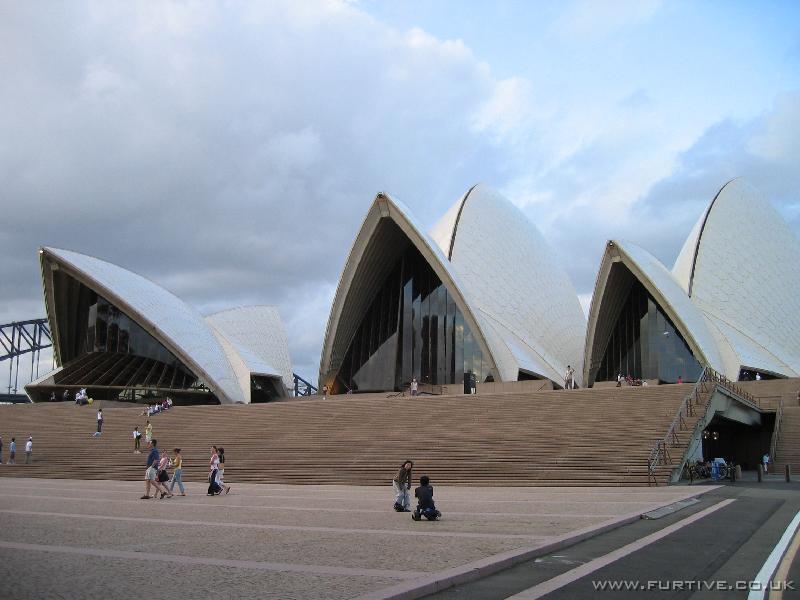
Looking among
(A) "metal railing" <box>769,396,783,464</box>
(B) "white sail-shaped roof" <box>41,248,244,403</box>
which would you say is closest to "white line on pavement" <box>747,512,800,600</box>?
(A) "metal railing" <box>769,396,783,464</box>

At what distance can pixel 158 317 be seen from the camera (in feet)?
113

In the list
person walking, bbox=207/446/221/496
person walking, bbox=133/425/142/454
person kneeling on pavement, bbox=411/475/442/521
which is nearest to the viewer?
person kneeling on pavement, bbox=411/475/442/521

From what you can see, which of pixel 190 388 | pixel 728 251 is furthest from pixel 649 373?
pixel 190 388

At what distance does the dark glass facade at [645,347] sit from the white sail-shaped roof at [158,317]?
17.9 m

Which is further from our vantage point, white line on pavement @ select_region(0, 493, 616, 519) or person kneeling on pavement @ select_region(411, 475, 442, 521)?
white line on pavement @ select_region(0, 493, 616, 519)

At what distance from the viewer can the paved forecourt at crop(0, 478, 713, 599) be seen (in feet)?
17.4

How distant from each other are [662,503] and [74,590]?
8406 millimetres

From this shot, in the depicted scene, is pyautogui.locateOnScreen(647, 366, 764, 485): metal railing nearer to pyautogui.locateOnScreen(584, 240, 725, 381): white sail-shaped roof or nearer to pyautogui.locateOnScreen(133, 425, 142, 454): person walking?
pyautogui.locateOnScreen(584, 240, 725, 381): white sail-shaped roof

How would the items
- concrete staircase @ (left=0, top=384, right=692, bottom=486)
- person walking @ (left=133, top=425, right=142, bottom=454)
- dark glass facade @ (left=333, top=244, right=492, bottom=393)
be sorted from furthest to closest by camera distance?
dark glass facade @ (left=333, top=244, right=492, bottom=393)
person walking @ (left=133, top=425, right=142, bottom=454)
concrete staircase @ (left=0, top=384, right=692, bottom=486)

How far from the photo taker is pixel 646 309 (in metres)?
35.2

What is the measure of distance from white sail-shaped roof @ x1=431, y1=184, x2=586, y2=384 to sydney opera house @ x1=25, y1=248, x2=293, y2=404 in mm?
11934

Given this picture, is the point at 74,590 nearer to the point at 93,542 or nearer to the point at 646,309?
the point at 93,542

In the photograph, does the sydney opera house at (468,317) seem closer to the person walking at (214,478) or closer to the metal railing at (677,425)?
the metal railing at (677,425)

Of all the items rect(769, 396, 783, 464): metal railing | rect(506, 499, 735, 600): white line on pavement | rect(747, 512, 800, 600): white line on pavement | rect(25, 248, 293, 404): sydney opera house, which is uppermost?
rect(25, 248, 293, 404): sydney opera house
